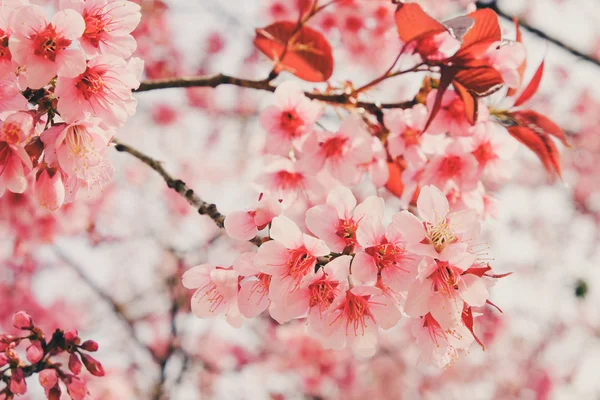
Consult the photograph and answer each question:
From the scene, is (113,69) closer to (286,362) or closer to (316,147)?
(316,147)

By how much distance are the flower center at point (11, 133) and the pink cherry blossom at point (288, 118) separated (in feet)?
2.06

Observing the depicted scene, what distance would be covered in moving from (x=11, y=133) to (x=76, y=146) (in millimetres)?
94

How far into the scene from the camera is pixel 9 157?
87cm

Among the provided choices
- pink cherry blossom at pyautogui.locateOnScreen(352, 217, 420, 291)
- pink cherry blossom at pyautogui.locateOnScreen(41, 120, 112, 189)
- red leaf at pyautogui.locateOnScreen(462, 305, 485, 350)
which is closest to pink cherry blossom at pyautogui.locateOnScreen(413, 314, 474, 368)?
red leaf at pyautogui.locateOnScreen(462, 305, 485, 350)

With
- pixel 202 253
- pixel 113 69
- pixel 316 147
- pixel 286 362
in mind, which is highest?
pixel 113 69

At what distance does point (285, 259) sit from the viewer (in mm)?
880

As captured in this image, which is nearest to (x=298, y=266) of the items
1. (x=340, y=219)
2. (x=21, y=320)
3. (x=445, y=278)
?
(x=340, y=219)

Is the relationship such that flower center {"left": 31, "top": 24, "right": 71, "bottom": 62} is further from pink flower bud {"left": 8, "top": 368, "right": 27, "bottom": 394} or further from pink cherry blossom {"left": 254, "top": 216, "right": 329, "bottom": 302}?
pink flower bud {"left": 8, "top": 368, "right": 27, "bottom": 394}

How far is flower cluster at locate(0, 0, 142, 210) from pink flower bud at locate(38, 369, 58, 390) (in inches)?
13.6

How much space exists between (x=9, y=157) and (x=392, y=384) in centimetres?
702

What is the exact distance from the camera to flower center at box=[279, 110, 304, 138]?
1341mm

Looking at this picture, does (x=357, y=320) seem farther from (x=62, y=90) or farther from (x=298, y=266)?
(x=62, y=90)

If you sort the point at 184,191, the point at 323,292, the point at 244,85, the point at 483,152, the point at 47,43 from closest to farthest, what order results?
→ the point at 47,43 → the point at 323,292 → the point at 184,191 → the point at 244,85 → the point at 483,152

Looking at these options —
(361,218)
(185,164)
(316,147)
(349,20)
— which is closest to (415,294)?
(361,218)
